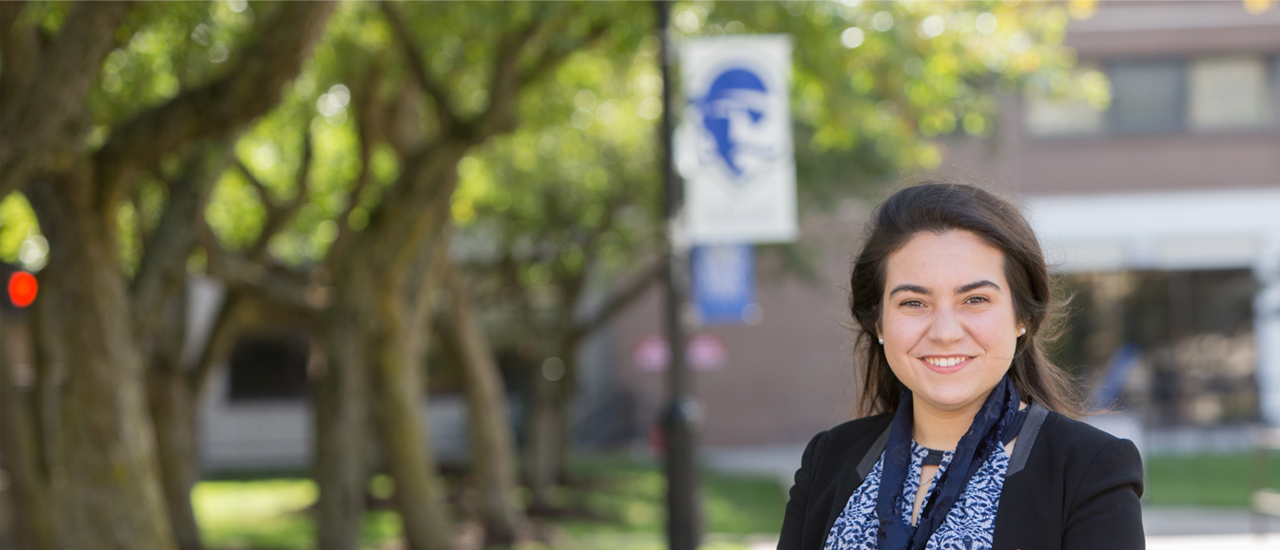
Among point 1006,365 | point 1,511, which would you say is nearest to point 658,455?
point 1,511

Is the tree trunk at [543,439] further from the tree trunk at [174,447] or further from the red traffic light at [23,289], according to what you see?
the red traffic light at [23,289]

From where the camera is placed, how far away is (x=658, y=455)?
84.6 feet

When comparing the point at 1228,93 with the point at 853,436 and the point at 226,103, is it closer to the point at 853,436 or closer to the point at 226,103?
the point at 226,103

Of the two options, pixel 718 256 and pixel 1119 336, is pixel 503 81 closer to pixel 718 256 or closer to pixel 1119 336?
pixel 718 256

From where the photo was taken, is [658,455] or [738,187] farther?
[658,455]

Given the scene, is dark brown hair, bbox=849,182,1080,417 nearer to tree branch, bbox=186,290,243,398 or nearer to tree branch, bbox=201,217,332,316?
tree branch, bbox=201,217,332,316

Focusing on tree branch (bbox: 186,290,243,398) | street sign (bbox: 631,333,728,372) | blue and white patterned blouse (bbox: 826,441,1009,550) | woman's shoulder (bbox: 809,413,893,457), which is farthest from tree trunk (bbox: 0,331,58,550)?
street sign (bbox: 631,333,728,372)

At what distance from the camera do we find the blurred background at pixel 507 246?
724 centimetres

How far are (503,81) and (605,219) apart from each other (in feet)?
27.4

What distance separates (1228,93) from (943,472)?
2629 cm

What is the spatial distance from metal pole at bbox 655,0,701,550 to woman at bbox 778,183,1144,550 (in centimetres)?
542

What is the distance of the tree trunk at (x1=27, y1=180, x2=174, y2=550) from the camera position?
23.4 feet

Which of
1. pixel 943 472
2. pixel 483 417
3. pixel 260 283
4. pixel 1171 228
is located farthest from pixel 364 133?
pixel 1171 228

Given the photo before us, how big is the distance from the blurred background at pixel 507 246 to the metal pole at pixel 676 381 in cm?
134
